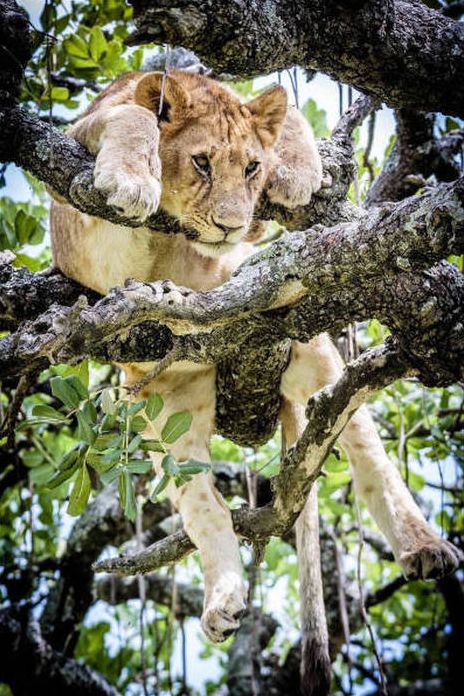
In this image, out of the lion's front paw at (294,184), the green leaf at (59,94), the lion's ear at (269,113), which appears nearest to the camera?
the lion's front paw at (294,184)

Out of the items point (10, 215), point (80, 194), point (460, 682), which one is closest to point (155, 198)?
point (80, 194)

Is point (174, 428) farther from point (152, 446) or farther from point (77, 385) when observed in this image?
point (77, 385)

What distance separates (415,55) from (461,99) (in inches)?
9.0

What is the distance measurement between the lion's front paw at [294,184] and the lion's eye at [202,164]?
0.98 feet

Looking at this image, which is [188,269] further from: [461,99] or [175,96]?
[461,99]

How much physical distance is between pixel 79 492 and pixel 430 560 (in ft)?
4.74

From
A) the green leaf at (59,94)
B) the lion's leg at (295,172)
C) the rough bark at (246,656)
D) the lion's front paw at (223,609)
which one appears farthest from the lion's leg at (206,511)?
the green leaf at (59,94)

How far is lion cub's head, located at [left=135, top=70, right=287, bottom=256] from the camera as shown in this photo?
11.3ft

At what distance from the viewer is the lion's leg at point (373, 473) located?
3.28m

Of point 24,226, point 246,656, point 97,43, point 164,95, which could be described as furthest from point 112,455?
point 246,656

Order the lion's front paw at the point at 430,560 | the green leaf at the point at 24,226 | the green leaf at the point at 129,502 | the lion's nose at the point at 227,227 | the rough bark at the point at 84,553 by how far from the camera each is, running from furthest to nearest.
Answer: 1. the rough bark at the point at 84,553
2. the green leaf at the point at 24,226
3. the lion's nose at the point at 227,227
4. the lion's front paw at the point at 430,560
5. the green leaf at the point at 129,502

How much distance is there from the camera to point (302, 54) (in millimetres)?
2240

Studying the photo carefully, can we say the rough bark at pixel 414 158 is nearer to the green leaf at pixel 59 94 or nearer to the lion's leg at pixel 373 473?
the lion's leg at pixel 373 473

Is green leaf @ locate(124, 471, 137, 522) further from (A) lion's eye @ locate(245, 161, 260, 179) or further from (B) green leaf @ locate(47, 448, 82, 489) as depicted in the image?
(A) lion's eye @ locate(245, 161, 260, 179)
